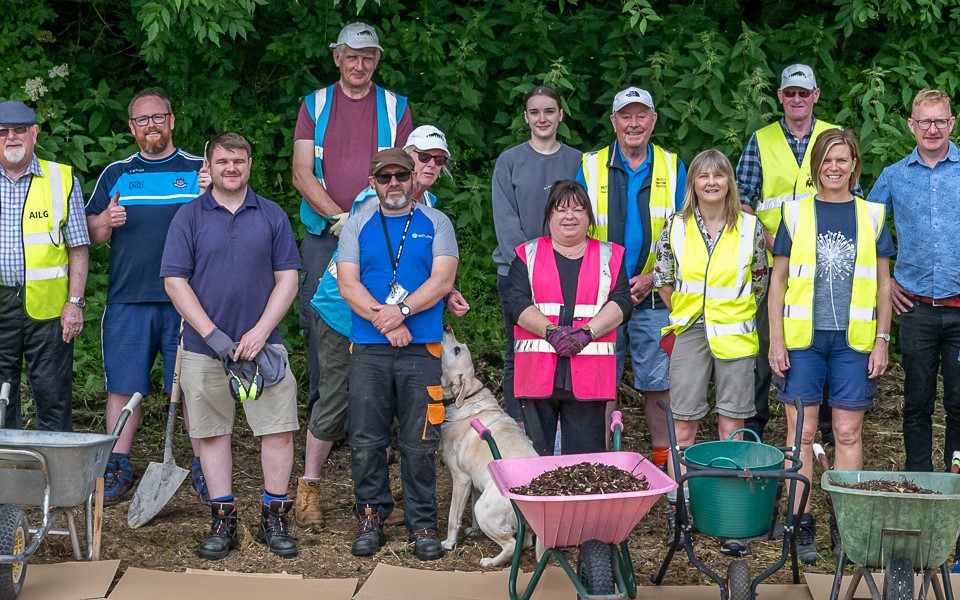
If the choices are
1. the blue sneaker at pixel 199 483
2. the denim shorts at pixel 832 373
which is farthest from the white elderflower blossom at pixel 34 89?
the denim shorts at pixel 832 373

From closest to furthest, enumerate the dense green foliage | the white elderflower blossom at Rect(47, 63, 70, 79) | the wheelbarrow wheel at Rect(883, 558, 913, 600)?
the wheelbarrow wheel at Rect(883, 558, 913, 600) → the dense green foliage → the white elderflower blossom at Rect(47, 63, 70, 79)

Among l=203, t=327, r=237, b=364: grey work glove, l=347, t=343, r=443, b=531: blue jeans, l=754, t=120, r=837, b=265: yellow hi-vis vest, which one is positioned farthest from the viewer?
l=754, t=120, r=837, b=265: yellow hi-vis vest

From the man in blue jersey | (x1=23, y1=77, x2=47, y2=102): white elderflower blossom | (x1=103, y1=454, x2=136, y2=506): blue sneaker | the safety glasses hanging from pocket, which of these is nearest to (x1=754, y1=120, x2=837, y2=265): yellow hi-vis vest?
the safety glasses hanging from pocket

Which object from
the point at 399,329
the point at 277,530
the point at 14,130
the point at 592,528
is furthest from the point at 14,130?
the point at 592,528

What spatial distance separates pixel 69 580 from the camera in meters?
5.32

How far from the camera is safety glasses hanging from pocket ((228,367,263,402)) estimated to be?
5.67m

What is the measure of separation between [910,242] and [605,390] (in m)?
1.85

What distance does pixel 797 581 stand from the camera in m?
5.37

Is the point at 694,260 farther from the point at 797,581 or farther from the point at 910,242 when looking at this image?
the point at 797,581

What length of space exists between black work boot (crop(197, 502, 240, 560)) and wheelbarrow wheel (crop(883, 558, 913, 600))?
3172 mm

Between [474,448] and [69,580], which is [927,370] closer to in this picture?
[474,448]

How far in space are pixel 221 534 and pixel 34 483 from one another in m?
1.05

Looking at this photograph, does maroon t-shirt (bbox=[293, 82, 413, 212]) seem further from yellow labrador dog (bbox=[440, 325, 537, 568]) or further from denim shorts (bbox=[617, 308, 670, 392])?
denim shorts (bbox=[617, 308, 670, 392])

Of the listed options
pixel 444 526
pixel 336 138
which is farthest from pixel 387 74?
pixel 444 526
